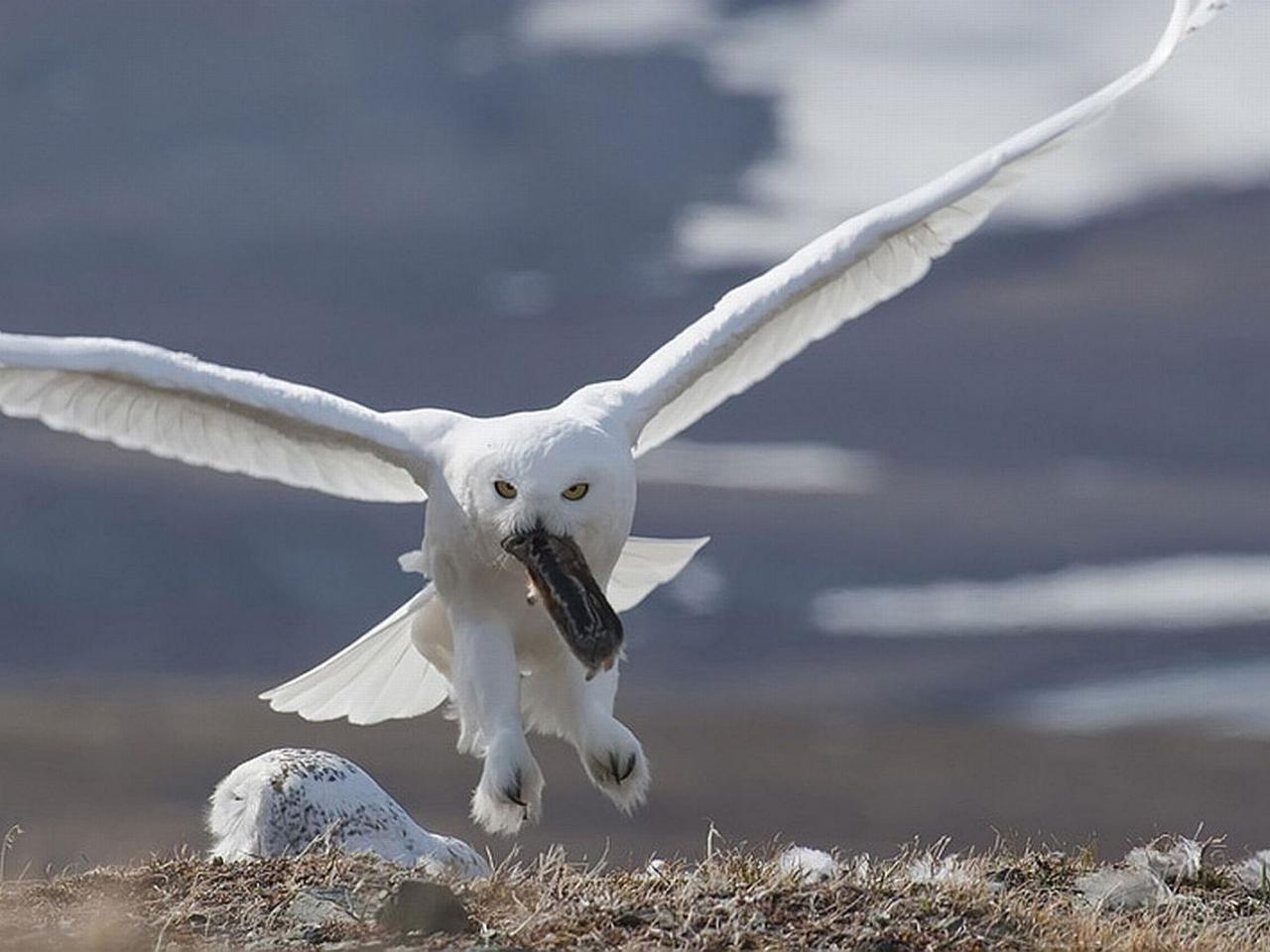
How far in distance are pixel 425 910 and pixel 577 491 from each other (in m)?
2.32

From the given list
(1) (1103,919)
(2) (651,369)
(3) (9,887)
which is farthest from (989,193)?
(3) (9,887)

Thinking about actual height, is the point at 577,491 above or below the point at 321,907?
above

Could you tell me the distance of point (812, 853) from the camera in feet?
30.7

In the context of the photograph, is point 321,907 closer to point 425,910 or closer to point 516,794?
point 425,910

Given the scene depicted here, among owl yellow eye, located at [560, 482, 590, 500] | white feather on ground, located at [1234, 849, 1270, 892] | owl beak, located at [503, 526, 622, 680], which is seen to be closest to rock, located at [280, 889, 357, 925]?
owl beak, located at [503, 526, 622, 680]

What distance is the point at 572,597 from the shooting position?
8.89 meters

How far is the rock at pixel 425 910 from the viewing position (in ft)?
23.9

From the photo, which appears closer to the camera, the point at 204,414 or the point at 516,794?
the point at 516,794

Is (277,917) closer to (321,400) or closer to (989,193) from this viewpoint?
(321,400)

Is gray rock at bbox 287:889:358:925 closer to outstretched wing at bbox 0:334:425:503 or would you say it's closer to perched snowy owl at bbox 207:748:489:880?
perched snowy owl at bbox 207:748:489:880

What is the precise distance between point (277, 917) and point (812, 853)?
2.62m

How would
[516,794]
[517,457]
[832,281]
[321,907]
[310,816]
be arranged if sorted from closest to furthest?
[321,907], [517,457], [516,794], [310,816], [832,281]

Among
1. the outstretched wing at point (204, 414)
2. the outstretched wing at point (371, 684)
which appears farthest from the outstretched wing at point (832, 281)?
the outstretched wing at point (371, 684)

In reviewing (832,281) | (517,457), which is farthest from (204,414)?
(832,281)
